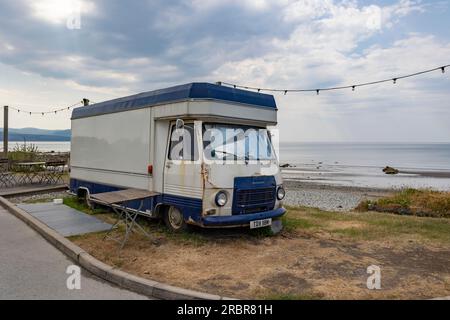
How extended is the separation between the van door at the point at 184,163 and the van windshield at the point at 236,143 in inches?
9.0

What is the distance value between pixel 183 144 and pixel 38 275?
131 inches

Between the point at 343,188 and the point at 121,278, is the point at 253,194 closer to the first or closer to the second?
the point at 121,278

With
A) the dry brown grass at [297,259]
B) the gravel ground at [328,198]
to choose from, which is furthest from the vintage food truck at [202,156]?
the gravel ground at [328,198]

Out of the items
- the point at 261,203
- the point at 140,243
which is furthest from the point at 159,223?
the point at 261,203

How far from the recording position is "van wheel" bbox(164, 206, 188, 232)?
7.21 m

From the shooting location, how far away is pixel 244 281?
4848mm

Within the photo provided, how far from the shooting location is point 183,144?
7.05 metres

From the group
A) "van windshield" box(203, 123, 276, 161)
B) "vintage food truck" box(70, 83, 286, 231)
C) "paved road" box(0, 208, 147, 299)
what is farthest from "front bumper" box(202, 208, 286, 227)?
"paved road" box(0, 208, 147, 299)

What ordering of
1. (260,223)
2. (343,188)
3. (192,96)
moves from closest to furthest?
(192,96) < (260,223) < (343,188)

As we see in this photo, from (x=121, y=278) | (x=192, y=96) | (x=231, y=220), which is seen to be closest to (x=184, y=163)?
(x=192, y=96)

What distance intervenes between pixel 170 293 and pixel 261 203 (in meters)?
3.11

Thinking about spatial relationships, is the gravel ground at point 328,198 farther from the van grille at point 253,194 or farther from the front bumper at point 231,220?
the front bumper at point 231,220

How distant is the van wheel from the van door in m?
0.41
